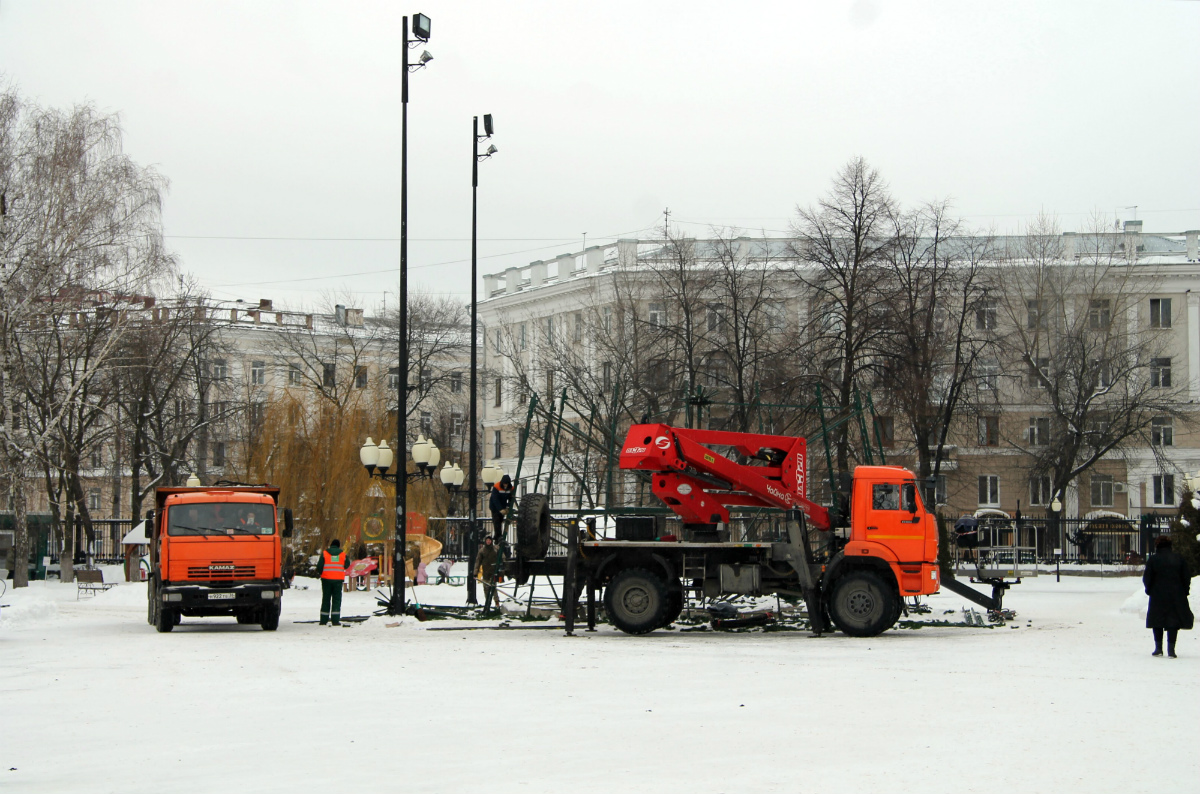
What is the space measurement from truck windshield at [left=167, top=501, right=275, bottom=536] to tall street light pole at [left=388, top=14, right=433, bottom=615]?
239 centimetres

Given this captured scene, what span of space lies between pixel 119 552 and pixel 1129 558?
40842 millimetres

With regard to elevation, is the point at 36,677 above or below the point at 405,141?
below

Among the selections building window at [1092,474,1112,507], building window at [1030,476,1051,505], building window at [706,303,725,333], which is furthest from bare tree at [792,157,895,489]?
building window at [1092,474,1112,507]

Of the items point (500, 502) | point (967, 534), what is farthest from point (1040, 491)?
point (500, 502)

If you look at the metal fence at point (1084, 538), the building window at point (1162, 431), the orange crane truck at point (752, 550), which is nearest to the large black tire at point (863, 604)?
the orange crane truck at point (752, 550)

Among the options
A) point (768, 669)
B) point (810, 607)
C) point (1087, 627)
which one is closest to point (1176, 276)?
point (1087, 627)

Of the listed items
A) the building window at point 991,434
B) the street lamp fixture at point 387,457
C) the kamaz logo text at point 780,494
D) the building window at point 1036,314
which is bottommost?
the kamaz logo text at point 780,494

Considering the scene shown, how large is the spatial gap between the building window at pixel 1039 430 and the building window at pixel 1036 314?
408 cm

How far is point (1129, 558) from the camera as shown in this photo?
5031cm

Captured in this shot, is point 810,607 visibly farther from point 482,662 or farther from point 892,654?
point 482,662

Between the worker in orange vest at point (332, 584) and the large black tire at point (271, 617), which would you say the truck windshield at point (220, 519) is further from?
the large black tire at point (271, 617)

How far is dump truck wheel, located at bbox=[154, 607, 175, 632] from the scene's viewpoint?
917 inches

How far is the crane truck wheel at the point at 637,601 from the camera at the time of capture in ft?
70.7

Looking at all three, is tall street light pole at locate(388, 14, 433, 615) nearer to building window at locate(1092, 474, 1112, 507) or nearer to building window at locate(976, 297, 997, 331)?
building window at locate(976, 297, 997, 331)
